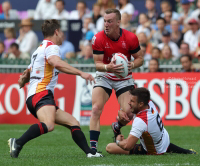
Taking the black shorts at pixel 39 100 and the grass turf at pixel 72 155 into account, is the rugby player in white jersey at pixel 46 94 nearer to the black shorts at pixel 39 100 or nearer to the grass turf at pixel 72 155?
the black shorts at pixel 39 100

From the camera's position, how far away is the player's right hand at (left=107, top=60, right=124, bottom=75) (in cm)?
728

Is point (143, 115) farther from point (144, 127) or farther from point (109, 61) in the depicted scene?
point (109, 61)

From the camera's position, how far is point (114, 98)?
13.1 meters

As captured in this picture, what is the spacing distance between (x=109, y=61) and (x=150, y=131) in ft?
5.82

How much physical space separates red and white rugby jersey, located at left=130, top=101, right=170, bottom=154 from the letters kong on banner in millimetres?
5959

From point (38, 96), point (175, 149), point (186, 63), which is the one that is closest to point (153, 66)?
point (186, 63)

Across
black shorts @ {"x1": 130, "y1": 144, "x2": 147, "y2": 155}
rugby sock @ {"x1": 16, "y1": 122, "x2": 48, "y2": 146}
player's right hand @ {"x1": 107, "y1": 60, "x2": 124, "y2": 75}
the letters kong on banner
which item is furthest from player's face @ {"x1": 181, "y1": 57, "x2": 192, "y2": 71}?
rugby sock @ {"x1": 16, "y1": 122, "x2": 48, "y2": 146}

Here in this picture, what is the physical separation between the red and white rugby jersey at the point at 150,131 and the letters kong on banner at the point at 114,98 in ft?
19.6

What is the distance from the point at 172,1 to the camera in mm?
18109

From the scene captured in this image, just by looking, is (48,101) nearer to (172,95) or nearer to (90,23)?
(172,95)

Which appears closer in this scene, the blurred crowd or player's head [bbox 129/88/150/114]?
player's head [bbox 129/88/150/114]

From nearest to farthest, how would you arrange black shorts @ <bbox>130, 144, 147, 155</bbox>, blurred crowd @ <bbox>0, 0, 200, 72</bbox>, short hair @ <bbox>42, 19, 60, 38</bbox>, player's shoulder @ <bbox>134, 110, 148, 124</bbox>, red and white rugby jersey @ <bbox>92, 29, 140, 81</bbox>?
player's shoulder @ <bbox>134, 110, 148, 124</bbox> < short hair @ <bbox>42, 19, 60, 38</bbox> < black shorts @ <bbox>130, 144, 147, 155</bbox> < red and white rugby jersey @ <bbox>92, 29, 140, 81</bbox> < blurred crowd @ <bbox>0, 0, 200, 72</bbox>

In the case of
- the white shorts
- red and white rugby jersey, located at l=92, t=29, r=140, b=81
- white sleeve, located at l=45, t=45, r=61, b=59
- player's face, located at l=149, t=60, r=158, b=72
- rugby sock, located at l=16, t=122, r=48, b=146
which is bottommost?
rugby sock, located at l=16, t=122, r=48, b=146

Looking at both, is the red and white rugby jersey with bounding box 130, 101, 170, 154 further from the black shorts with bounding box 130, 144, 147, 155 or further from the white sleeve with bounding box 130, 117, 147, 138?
the black shorts with bounding box 130, 144, 147, 155
